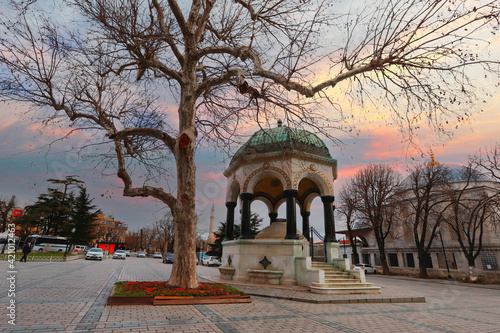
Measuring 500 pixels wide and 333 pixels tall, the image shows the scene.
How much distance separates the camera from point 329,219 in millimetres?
13391

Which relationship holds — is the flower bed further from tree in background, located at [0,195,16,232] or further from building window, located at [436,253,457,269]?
tree in background, located at [0,195,16,232]

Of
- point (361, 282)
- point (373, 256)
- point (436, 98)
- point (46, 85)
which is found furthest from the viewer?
point (373, 256)

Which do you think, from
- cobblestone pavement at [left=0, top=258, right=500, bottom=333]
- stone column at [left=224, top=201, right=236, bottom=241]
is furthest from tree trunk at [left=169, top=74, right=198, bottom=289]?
stone column at [left=224, top=201, right=236, bottom=241]

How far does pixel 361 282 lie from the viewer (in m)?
10.9

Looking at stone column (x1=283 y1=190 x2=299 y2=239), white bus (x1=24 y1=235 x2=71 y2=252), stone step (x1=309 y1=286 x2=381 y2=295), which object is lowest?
stone step (x1=309 y1=286 x2=381 y2=295)

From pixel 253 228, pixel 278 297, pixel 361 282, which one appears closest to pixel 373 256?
pixel 253 228

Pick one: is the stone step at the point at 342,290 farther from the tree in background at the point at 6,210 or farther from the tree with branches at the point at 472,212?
the tree in background at the point at 6,210

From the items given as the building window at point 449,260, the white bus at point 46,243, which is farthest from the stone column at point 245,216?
the building window at point 449,260

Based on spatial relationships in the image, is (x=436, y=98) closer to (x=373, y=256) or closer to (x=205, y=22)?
(x=205, y=22)

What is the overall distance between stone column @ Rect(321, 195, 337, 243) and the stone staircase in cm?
159

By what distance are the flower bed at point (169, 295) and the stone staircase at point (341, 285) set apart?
356 centimetres

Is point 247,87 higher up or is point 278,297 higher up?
point 247,87

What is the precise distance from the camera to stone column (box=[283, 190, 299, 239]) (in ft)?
39.8

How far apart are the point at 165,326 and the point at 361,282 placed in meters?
8.62
